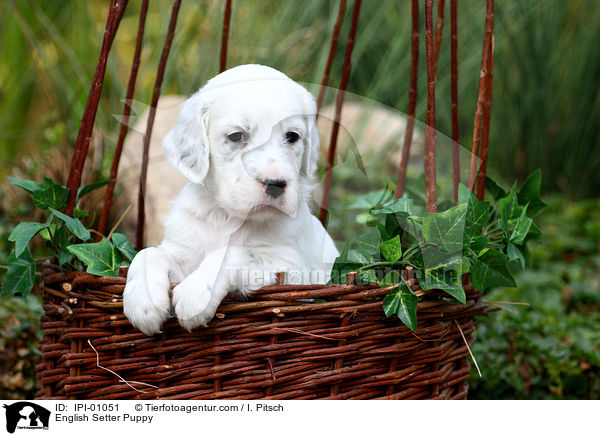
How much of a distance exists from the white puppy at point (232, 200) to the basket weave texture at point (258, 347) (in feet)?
0.32

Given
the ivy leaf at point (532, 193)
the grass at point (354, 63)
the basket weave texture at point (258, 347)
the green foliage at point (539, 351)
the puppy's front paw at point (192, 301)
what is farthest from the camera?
the grass at point (354, 63)

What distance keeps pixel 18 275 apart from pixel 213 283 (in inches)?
28.2

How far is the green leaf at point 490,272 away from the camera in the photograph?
188 centimetres

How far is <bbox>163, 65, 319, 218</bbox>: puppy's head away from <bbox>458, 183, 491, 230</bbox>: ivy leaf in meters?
0.50

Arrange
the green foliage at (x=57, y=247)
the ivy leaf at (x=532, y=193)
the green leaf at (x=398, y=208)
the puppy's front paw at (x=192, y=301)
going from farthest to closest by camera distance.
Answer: the ivy leaf at (x=532, y=193)
the green leaf at (x=398, y=208)
the green foliage at (x=57, y=247)
the puppy's front paw at (x=192, y=301)

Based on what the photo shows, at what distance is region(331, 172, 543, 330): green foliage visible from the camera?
1786 mm

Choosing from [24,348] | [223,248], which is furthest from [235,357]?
[24,348]

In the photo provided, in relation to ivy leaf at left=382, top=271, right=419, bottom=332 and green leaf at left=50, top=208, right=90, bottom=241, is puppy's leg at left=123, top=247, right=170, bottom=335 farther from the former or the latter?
ivy leaf at left=382, top=271, right=419, bottom=332

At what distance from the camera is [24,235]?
1836 millimetres

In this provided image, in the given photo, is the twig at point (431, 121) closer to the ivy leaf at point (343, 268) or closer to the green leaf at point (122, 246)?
the ivy leaf at point (343, 268)

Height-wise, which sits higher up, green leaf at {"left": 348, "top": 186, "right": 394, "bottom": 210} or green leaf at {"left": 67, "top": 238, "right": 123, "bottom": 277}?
green leaf at {"left": 348, "top": 186, "right": 394, "bottom": 210}
